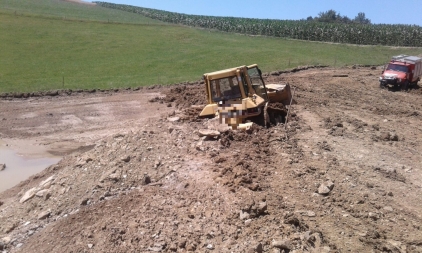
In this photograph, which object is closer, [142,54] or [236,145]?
[236,145]

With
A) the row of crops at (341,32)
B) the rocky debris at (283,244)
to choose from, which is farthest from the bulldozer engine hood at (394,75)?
the row of crops at (341,32)

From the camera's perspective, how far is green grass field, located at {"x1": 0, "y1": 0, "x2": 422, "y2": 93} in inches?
1163

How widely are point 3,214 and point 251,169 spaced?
20.6ft

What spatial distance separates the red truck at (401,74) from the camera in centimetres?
2392

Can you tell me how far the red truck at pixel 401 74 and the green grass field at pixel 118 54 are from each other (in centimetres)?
841

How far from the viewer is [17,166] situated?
1522cm

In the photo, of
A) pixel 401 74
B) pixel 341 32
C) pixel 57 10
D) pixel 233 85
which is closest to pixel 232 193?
pixel 233 85

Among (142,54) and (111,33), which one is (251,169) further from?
(111,33)

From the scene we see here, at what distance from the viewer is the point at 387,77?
2405cm

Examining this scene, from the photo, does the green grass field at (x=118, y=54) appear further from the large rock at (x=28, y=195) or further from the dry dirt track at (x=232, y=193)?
the large rock at (x=28, y=195)

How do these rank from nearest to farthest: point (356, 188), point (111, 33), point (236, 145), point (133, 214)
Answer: point (133, 214) < point (356, 188) < point (236, 145) < point (111, 33)

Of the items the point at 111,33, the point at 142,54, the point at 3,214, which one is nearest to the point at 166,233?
the point at 3,214

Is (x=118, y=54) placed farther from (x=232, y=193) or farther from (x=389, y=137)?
(x=232, y=193)

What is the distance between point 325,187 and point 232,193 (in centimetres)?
204
